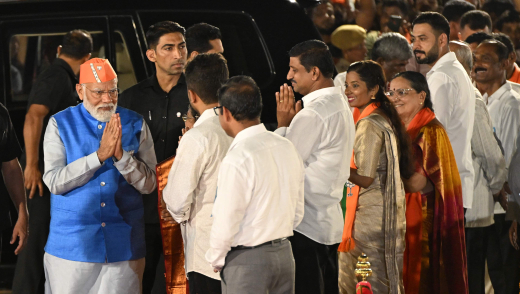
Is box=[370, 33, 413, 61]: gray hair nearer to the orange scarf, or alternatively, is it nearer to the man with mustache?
the orange scarf

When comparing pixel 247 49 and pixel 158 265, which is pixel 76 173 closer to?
pixel 158 265

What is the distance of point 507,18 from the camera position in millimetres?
8836

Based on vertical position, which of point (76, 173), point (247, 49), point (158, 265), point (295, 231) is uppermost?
point (247, 49)

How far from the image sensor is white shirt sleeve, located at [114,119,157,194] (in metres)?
3.93

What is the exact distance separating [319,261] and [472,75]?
2.90m

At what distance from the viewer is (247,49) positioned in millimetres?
5543

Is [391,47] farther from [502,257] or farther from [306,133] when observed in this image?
[306,133]

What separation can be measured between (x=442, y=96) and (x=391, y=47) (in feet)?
3.36

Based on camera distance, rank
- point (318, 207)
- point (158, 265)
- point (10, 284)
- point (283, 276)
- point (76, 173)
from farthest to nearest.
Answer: point (10, 284) < point (158, 265) < point (318, 207) < point (76, 173) < point (283, 276)

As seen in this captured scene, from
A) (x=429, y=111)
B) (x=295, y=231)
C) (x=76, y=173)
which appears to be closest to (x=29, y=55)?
(x=76, y=173)

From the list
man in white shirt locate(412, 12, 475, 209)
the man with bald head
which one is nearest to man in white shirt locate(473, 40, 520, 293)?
the man with bald head

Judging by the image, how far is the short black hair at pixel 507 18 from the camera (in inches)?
347

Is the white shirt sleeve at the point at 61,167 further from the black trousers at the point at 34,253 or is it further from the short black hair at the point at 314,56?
the short black hair at the point at 314,56

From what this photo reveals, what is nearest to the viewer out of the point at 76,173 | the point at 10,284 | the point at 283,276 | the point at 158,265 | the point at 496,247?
the point at 283,276
